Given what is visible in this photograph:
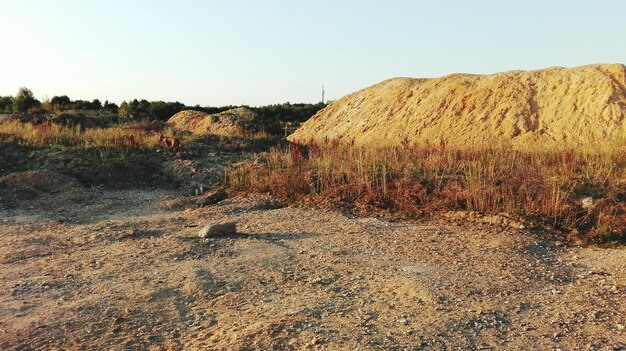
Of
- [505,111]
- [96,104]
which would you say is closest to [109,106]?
[96,104]

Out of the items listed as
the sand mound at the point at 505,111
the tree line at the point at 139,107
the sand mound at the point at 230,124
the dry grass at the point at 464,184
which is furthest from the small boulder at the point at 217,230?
the tree line at the point at 139,107

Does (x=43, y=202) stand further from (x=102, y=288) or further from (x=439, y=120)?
(x=439, y=120)

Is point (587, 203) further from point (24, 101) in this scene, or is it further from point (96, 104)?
point (96, 104)

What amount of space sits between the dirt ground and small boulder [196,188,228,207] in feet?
4.86

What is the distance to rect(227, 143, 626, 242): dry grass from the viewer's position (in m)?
7.55

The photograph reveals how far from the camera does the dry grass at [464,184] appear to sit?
7547 millimetres

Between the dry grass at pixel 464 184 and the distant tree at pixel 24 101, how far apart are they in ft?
84.2

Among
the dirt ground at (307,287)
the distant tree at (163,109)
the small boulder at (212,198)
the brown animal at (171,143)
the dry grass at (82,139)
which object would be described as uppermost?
the distant tree at (163,109)

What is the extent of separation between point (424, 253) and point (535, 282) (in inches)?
52.2

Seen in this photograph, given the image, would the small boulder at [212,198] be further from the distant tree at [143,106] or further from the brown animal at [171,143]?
the distant tree at [143,106]

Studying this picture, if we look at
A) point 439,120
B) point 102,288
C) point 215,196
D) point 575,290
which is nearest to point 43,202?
point 215,196

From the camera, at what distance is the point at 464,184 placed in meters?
8.84

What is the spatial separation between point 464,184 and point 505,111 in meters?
9.02

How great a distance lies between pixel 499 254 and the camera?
6.23 meters
